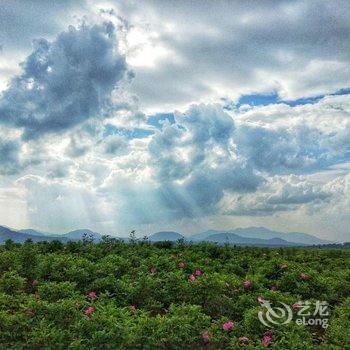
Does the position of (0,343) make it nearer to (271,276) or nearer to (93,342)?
(93,342)

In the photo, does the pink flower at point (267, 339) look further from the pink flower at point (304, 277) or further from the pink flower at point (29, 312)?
the pink flower at point (304, 277)

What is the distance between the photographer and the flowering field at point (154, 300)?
10961 millimetres

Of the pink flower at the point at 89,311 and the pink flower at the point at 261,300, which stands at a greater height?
the pink flower at the point at 261,300

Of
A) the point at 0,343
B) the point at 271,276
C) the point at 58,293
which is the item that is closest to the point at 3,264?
the point at 58,293

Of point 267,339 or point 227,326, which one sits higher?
point 227,326

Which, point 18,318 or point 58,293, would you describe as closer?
point 18,318

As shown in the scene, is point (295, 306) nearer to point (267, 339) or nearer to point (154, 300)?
point (267, 339)

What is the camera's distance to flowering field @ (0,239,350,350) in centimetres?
1096

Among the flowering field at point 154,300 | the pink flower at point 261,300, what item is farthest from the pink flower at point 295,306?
the pink flower at point 261,300

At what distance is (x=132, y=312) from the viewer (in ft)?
43.1

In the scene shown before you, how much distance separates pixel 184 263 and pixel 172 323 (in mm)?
8380

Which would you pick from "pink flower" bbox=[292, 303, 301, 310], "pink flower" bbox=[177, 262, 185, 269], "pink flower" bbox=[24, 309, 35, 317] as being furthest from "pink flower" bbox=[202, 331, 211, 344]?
"pink flower" bbox=[177, 262, 185, 269]

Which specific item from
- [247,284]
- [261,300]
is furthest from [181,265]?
[261,300]

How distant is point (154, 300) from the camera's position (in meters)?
14.7
